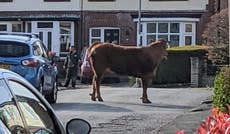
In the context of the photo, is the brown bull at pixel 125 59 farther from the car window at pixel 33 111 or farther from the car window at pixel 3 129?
the car window at pixel 3 129

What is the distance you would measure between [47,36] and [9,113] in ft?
132

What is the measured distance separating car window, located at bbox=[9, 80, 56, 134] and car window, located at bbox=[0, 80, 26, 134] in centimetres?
18

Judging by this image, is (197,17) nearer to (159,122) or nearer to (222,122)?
(159,122)

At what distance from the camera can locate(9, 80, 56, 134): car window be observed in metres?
5.18

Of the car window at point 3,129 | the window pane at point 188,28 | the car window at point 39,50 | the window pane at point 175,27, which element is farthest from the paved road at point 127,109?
the window pane at point 188,28

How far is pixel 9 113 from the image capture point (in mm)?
4777

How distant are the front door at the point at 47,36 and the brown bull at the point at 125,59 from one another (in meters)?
23.4

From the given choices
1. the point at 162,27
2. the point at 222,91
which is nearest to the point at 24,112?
the point at 222,91

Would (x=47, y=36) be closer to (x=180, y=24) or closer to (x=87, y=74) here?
(x=180, y=24)

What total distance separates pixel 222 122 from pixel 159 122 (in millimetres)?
8912

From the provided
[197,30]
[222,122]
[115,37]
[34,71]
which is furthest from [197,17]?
[222,122]

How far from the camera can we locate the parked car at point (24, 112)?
15.5ft

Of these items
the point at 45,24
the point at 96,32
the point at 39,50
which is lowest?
the point at 39,50

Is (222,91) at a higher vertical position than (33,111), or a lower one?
lower
